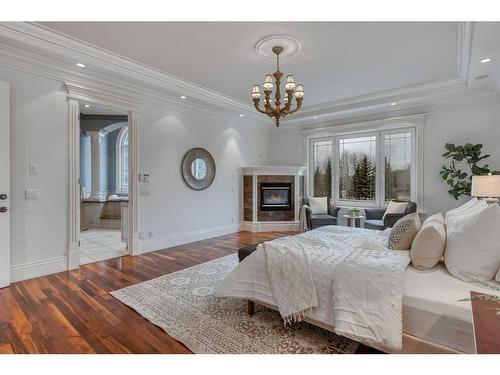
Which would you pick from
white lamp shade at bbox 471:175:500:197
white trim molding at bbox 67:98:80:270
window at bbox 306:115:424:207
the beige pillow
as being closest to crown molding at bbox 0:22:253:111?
white trim molding at bbox 67:98:80:270

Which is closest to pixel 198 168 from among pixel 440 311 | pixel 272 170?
pixel 272 170

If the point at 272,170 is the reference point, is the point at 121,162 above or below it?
above

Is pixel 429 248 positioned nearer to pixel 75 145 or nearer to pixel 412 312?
pixel 412 312

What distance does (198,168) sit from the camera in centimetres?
534

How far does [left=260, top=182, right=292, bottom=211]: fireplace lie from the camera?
21.2 feet

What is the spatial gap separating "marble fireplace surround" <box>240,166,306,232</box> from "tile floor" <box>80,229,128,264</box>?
2772 millimetres

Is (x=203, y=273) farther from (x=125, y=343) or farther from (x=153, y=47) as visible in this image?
(x=153, y=47)

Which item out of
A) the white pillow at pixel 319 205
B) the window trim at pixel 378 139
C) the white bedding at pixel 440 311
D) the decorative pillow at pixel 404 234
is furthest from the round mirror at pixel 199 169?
the white bedding at pixel 440 311

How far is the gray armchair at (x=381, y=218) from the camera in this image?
4.79m

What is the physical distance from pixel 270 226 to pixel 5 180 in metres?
4.82

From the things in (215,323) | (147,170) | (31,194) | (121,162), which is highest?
(121,162)

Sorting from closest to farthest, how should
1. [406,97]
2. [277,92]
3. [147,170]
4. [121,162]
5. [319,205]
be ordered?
[277,92] < [147,170] < [406,97] < [319,205] < [121,162]

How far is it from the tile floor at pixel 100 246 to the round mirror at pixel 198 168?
5.60 feet

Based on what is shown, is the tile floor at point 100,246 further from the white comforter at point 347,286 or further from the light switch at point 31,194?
the white comforter at point 347,286
